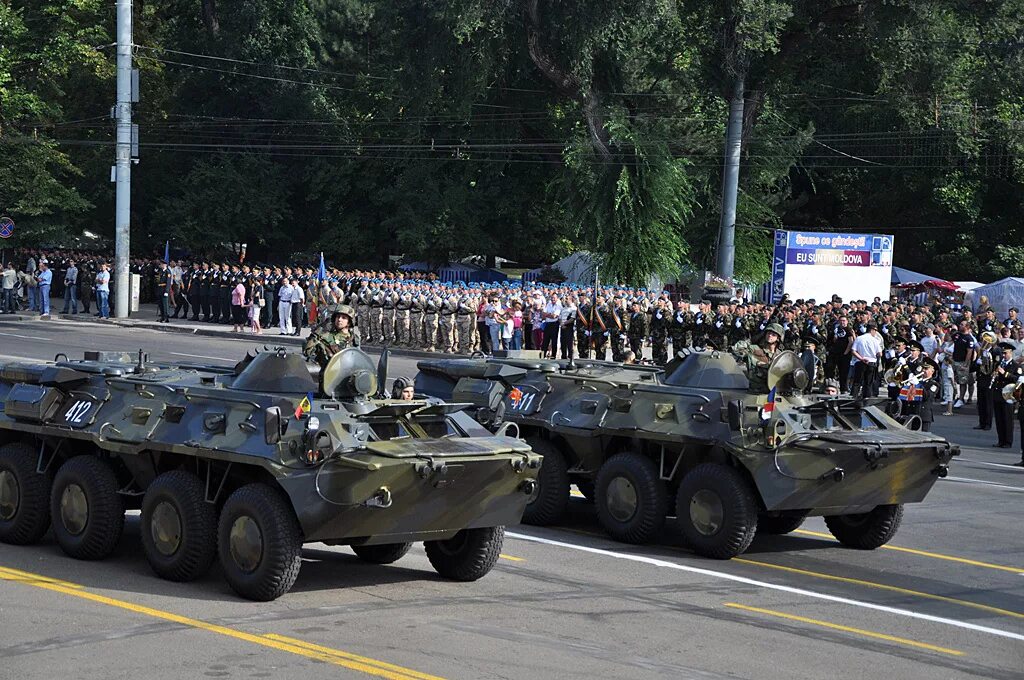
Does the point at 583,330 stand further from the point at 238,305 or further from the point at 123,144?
the point at 123,144

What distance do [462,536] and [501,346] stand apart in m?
22.3

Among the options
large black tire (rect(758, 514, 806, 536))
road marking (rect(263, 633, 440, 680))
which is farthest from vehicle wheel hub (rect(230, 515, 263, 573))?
large black tire (rect(758, 514, 806, 536))

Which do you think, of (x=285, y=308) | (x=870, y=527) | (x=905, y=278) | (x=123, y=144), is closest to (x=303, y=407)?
(x=870, y=527)

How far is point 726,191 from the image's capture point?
124 ft

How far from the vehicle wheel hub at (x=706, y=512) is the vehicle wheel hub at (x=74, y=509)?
524cm

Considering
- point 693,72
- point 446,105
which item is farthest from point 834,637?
point 446,105

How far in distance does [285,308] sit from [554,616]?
2909cm

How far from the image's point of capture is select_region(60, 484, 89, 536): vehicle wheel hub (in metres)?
12.1

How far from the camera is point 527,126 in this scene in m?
50.1

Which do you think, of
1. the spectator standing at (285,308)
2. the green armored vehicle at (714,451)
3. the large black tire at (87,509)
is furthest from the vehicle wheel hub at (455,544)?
the spectator standing at (285,308)

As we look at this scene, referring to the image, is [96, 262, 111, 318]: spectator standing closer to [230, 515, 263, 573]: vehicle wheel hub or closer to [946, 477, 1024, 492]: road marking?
[946, 477, 1024, 492]: road marking

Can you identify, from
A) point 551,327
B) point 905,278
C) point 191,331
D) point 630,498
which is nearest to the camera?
point 630,498

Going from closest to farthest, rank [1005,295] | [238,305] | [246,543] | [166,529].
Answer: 1. [246,543]
2. [166,529]
3. [238,305]
4. [1005,295]

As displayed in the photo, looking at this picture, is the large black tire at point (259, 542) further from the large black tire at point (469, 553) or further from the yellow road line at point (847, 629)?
the yellow road line at point (847, 629)
